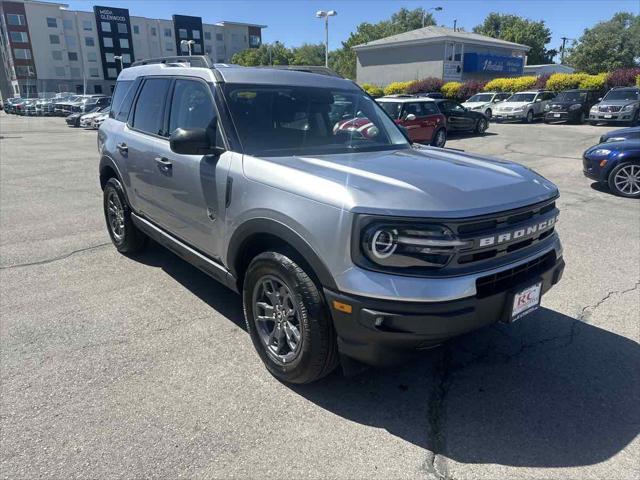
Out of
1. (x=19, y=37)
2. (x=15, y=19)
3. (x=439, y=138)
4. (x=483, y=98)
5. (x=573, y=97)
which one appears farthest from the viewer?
(x=19, y=37)

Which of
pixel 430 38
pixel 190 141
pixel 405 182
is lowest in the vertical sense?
pixel 405 182

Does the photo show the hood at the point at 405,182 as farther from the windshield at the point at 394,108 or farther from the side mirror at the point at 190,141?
the windshield at the point at 394,108

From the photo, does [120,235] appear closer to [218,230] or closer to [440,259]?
[218,230]

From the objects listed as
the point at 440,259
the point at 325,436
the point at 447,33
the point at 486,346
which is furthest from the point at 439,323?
the point at 447,33

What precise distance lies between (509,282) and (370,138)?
173cm

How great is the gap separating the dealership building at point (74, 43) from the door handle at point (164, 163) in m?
77.3

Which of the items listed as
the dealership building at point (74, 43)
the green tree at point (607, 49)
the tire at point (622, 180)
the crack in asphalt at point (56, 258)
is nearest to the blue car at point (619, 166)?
the tire at point (622, 180)

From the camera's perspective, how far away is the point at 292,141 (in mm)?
3447

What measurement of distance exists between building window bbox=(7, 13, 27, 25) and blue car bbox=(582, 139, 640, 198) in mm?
89799

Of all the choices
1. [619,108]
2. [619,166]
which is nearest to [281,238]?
[619,166]

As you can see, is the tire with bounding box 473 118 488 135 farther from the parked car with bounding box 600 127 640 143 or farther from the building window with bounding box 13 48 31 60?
the building window with bounding box 13 48 31 60

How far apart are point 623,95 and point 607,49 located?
151 ft

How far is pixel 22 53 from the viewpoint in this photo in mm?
75188

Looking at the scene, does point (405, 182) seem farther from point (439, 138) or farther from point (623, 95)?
point (623, 95)
